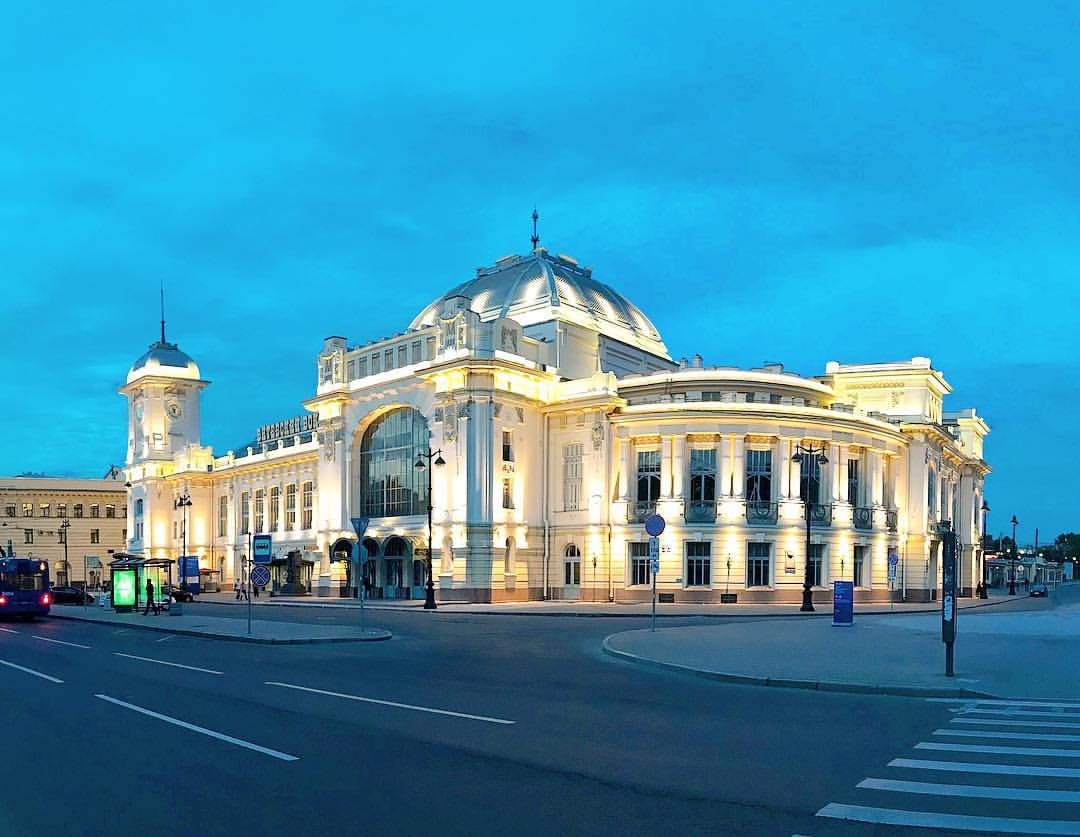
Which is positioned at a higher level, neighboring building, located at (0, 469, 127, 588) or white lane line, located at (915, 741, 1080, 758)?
A: white lane line, located at (915, 741, 1080, 758)

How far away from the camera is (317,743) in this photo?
11.2 metres

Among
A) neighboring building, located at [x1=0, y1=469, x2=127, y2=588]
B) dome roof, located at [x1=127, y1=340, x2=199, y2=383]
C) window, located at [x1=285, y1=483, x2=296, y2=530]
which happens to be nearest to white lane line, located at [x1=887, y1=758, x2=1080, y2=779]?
window, located at [x1=285, y1=483, x2=296, y2=530]

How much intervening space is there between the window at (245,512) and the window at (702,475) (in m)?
42.8

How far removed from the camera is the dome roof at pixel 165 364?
93625mm

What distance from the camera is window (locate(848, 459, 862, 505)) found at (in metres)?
60.4

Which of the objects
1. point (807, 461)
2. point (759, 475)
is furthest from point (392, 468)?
point (807, 461)

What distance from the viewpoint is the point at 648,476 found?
58000 millimetres

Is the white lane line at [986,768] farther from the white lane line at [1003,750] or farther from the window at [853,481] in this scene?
the window at [853,481]

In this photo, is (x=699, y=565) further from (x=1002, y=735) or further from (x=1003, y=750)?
(x=1003, y=750)

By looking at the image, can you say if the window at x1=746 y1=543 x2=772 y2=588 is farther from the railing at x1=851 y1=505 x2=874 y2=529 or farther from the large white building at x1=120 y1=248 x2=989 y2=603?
the railing at x1=851 y1=505 x2=874 y2=529

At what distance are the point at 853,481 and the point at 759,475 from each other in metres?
7.75

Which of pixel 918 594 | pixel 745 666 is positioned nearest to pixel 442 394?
pixel 918 594

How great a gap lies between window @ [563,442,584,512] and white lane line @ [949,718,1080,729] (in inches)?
1842

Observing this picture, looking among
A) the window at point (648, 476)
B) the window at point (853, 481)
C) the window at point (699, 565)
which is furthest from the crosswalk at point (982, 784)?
the window at point (853, 481)
